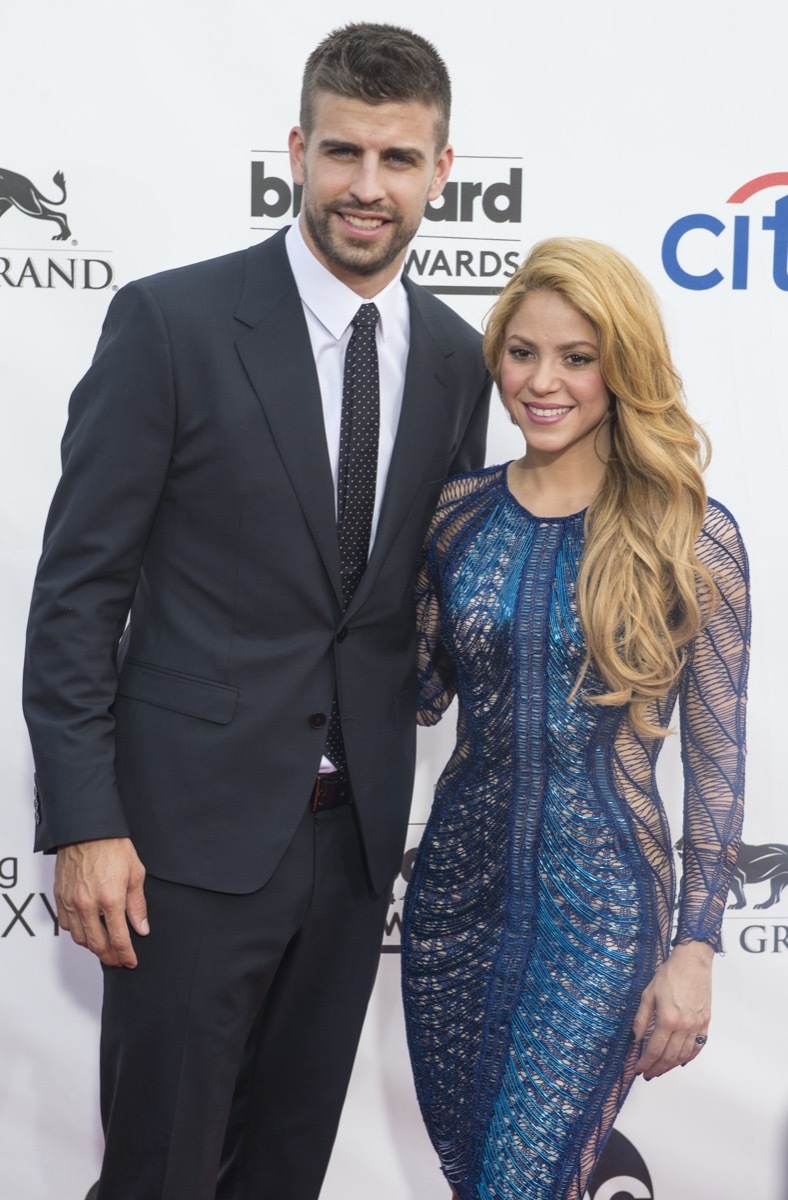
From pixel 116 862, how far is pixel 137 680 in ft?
0.84

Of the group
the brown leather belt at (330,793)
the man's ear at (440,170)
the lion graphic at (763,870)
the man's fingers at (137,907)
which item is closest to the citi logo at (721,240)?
the man's ear at (440,170)

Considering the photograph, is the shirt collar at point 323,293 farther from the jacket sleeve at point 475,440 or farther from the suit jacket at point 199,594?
the jacket sleeve at point 475,440

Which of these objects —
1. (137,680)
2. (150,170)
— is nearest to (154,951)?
(137,680)

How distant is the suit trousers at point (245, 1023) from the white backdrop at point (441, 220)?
2.18ft

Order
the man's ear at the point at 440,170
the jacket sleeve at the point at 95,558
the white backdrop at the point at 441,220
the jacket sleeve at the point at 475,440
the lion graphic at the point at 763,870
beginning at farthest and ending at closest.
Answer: the lion graphic at the point at 763,870
the white backdrop at the point at 441,220
the jacket sleeve at the point at 475,440
the man's ear at the point at 440,170
the jacket sleeve at the point at 95,558

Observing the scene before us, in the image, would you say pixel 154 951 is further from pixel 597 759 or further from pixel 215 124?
pixel 215 124

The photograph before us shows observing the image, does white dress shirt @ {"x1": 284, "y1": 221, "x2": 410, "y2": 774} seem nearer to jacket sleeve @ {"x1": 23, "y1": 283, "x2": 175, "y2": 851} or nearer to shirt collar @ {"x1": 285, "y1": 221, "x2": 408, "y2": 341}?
shirt collar @ {"x1": 285, "y1": 221, "x2": 408, "y2": 341}

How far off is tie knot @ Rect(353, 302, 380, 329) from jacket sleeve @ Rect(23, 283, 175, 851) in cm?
30

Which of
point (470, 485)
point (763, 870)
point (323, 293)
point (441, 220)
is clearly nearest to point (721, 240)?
point (441, 220)

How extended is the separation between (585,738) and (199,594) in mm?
574

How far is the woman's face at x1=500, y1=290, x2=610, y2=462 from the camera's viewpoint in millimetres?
1825

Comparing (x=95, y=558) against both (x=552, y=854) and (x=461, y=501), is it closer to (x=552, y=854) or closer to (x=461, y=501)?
(x=461, y=501)

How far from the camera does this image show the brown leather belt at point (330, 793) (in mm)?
1911

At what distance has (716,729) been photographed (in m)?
1.85
